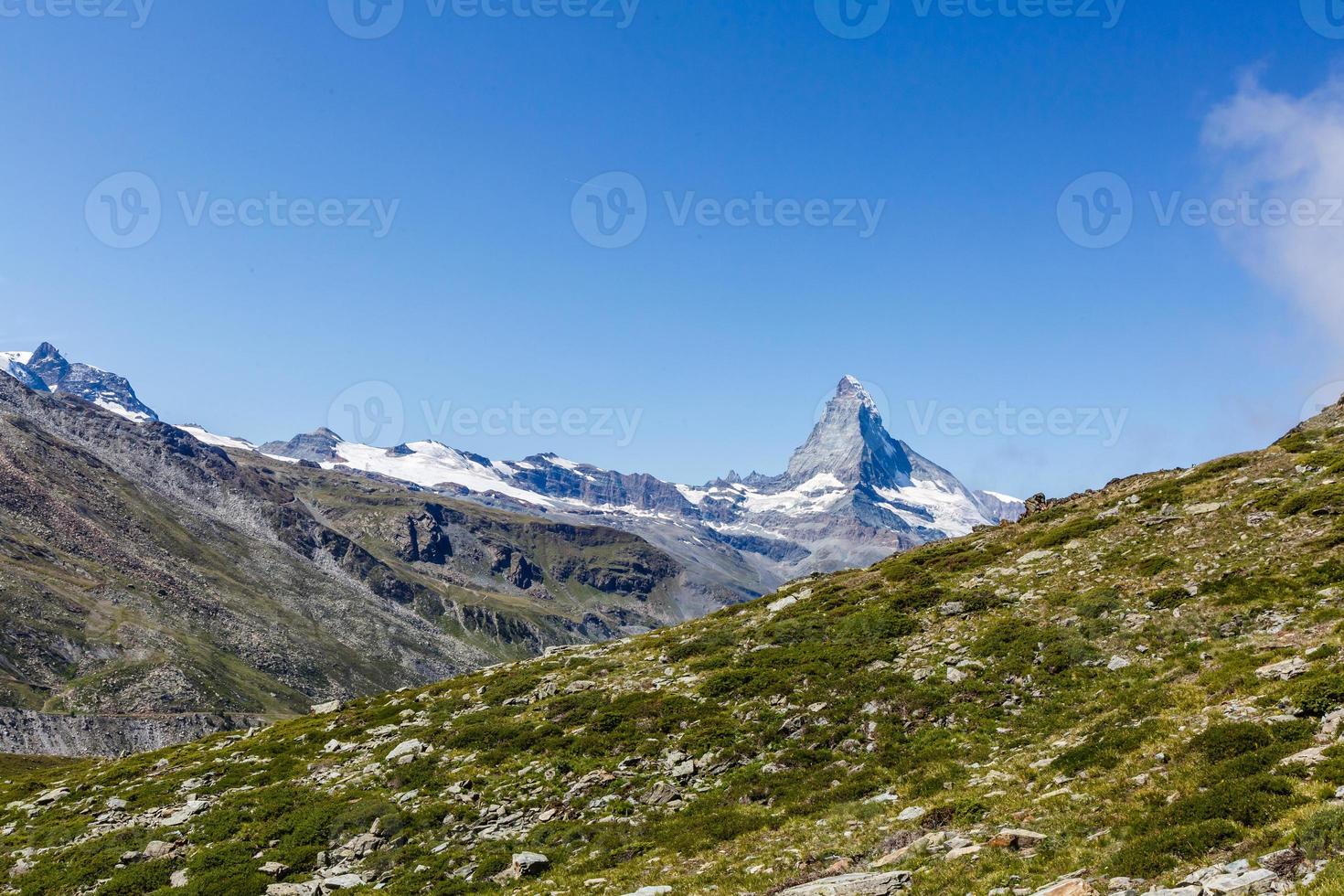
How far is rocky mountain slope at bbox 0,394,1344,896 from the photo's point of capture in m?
15.7

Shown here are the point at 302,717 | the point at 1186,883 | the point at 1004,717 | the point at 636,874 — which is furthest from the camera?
the point at 302,717

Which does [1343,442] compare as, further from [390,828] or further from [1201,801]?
[390,828]

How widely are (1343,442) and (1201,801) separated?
40.9 m

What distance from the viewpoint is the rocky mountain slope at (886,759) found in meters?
15.7

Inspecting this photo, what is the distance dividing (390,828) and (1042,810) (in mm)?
21367

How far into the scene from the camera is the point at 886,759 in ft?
84.1

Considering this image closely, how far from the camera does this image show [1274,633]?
24.6 m

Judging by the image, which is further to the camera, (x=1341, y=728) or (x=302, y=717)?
(x=302, y=717)

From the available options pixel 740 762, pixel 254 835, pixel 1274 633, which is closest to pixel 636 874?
pixel 740 762

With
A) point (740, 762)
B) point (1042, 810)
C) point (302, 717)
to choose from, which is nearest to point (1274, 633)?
point (1042, 810)

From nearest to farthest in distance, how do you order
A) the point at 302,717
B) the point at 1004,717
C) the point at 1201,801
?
the point at 1201,801 → the point at 1004,717 → the point at 302,717

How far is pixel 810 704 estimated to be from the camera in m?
30.8

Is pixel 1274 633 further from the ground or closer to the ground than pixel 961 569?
closer to the ground

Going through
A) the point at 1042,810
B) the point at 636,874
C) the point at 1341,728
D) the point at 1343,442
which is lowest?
the point at 636,874
